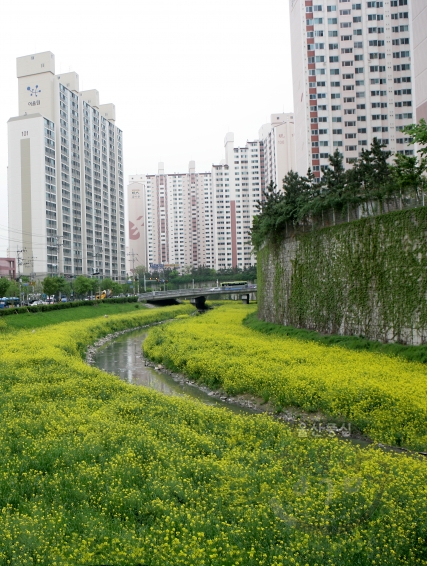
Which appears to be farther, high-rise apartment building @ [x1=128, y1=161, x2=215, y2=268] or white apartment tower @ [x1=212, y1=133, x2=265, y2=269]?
high-rise apartment building @ [x1=128, y1=161, x2=215, y2=268]

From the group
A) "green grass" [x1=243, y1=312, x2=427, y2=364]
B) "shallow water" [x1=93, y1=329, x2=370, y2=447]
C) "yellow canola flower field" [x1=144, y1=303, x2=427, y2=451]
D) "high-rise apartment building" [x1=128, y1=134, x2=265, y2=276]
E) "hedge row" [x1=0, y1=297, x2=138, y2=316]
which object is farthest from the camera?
"high-rise apartment building" [x1=128, y1=134, x2=265, y2=276]

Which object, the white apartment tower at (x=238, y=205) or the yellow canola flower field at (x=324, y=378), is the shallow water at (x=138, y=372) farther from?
the white apartment tower at (x=238, y=205)

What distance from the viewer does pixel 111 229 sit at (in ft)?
304

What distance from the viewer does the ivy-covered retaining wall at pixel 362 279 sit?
15953mm

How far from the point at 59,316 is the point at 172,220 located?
8326 cm

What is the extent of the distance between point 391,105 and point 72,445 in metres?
58.7

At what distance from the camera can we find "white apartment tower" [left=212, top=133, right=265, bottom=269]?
108938 millimetres

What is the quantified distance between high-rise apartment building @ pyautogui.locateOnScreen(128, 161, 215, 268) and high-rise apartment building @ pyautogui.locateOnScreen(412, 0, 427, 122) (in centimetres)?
8989

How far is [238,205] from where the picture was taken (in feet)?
360

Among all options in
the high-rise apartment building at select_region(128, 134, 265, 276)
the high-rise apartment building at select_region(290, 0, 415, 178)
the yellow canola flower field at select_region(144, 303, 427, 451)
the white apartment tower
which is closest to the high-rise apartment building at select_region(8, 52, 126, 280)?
the high-rise apartment building at select_region(128, 134, 265, 276)

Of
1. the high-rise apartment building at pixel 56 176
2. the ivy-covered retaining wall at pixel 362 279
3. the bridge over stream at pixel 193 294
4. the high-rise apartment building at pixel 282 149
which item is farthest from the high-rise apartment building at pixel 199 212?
the ivy-covered retaining wall at pixel 362 279

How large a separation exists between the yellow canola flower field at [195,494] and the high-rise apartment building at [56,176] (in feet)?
200

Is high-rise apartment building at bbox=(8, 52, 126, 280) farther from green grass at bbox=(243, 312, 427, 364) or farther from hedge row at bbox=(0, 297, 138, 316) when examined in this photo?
green grass at bbox=(243, 312, 427, 364)

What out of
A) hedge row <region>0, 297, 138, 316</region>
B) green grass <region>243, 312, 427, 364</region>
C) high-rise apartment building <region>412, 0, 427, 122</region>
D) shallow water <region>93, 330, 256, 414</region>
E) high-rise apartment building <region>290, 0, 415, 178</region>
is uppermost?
high-rise apartment building <region>290, 0, 415, 178</region>
